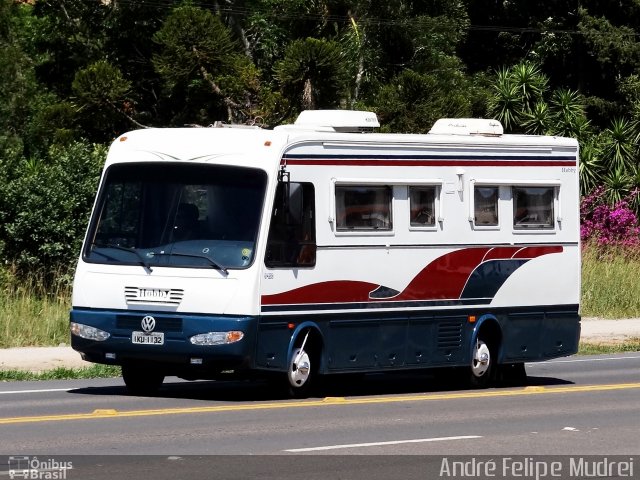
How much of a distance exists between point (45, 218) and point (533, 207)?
1198 cm

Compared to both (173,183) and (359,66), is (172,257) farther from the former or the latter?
(359,66)

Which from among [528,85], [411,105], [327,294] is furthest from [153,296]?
[528,85]

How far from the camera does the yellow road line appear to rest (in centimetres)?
1379

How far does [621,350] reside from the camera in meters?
25.7

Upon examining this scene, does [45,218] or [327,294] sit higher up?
[45,218]

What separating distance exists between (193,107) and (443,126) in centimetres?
2100

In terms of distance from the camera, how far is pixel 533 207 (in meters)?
18.8

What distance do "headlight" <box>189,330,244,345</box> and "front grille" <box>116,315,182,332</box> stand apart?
0.25m

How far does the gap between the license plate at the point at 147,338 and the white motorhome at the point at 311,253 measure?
0.05ft

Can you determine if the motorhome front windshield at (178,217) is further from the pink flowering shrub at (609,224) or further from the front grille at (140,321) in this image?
the pink flowering shrub at (609,224)

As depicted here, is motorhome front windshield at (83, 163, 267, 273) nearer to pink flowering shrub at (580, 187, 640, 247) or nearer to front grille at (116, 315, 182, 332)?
front grille at (116, 315, 182, 332)

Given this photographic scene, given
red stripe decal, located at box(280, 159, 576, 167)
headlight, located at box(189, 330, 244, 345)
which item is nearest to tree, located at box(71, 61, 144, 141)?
red stripe decal, located at box(280, 159, 576, 167)

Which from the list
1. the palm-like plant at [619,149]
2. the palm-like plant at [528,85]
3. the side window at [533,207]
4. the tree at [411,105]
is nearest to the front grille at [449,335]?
the side window at [533,207]

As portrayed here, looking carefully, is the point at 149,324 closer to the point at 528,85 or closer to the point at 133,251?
the point at 133,251
